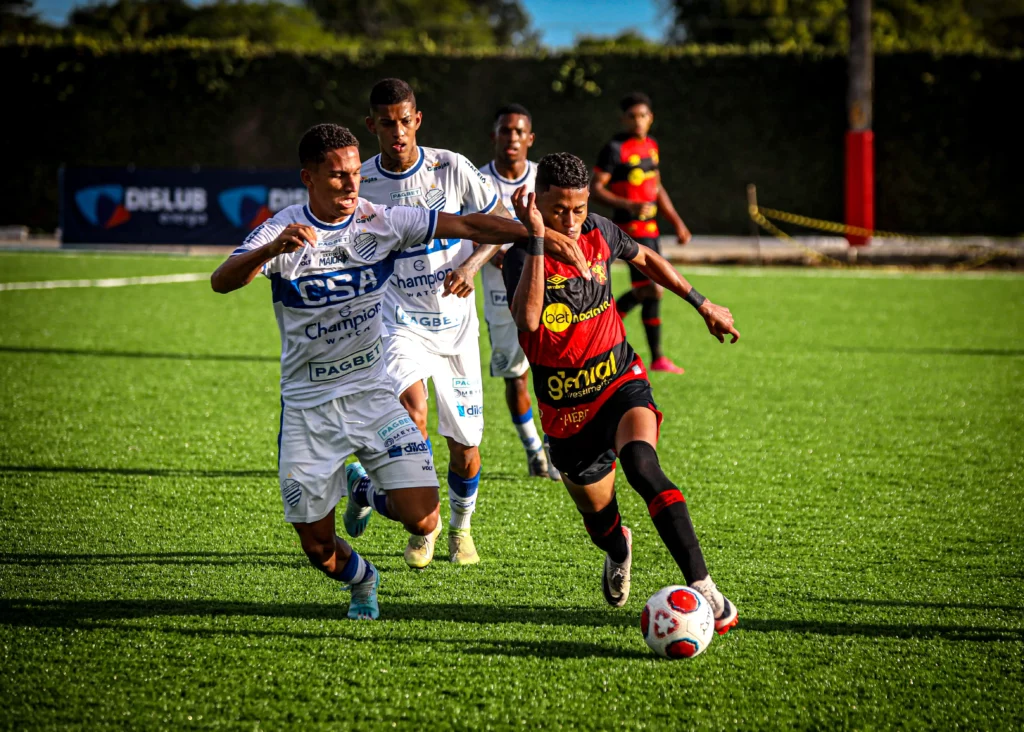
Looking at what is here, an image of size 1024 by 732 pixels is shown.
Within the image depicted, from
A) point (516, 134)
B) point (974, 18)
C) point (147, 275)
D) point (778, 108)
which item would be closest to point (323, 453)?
point (516, 134)

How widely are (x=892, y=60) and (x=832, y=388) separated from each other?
18.1 m

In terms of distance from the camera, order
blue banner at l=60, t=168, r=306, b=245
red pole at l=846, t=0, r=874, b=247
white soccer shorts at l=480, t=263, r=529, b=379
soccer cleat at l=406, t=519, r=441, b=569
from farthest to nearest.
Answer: red pole at l=846, t=0, r=874, b=247, blue banner at l=60, t=168, r=306, b=245, white soccer shorts at l=480, t=263, r=529, b=379, soccer cleat at l=406, t=519, r=441, b=569

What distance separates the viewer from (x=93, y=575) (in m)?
4.96

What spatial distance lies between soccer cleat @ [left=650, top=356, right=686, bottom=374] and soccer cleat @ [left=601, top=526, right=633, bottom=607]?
6010 millimetres

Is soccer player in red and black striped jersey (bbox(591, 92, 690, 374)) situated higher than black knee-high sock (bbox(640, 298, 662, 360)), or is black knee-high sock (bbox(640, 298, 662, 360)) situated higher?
soccer player in red and black striped jersey (bbox(591, 92, 690, 374))

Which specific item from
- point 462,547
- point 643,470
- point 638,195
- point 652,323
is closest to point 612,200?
point 638,195

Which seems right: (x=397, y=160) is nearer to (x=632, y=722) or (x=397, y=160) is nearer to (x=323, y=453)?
(x=323, y=453)

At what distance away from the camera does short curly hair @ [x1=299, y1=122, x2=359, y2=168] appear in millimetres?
4297

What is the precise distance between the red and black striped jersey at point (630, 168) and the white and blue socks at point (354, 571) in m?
6.82

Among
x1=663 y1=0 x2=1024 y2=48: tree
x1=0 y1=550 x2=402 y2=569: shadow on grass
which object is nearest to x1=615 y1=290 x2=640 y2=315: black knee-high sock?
Answer: x1=0 y1=550 x2=402 y2=569: shadow on grass

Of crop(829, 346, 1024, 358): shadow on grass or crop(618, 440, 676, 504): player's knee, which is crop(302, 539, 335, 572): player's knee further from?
crop(829, 346, 1024, 358): shadow on grass

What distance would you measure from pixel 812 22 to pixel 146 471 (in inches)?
1501

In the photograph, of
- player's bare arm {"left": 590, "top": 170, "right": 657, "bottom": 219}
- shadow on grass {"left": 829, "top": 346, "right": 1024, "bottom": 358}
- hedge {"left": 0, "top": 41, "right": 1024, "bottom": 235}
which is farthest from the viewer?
hedge {"left": 0, "top": 41, "right": 1024, "bottom": 235}

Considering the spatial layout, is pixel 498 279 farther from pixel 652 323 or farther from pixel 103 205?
pixel 103 205
